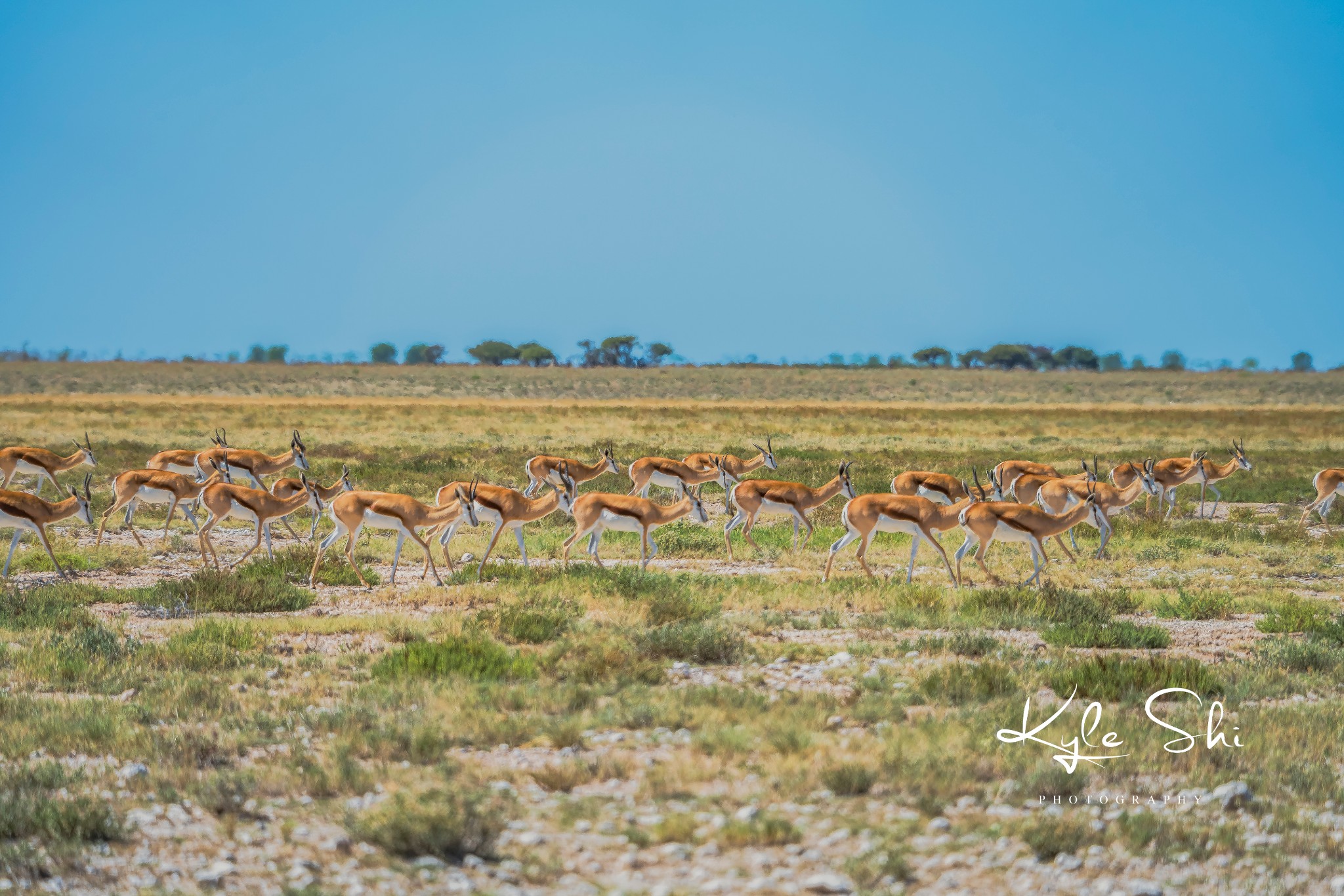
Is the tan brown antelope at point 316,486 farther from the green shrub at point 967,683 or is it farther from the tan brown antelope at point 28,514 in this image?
the green shrub at point 967,683

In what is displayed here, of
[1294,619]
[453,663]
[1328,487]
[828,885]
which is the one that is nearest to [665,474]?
[1294,619]

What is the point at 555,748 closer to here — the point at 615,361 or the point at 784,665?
the point at 784,665

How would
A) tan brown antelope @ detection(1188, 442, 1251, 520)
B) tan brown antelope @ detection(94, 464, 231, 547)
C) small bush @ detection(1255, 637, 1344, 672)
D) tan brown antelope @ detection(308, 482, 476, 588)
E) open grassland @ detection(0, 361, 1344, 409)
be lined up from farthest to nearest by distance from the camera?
open grassland @ detection(0, 361, 1344, 409)
tan brown antelope @ detection(1188, 442, 1251, 520)
tan brown antelope @ detection(94, 464, 231, 547)
tan brown antelope @ detection(308, 482, 476, 588)
small bush @ detection(1255, 637, 1344, 672)

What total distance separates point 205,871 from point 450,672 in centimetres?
390

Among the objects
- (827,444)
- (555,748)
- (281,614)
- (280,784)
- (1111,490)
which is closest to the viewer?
(280,784)

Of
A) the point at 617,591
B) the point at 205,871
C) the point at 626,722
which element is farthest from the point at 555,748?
the point at 617,591

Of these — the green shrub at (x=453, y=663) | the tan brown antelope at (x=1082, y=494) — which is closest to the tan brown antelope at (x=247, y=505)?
the green shrub at (x=453, y=663)

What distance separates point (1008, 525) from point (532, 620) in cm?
615

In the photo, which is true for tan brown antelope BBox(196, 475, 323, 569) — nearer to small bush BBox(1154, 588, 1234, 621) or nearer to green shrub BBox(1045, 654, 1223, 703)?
green shrub BBox(1045, 654, 1223, 703)

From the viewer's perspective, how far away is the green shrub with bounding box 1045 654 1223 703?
30.2ft

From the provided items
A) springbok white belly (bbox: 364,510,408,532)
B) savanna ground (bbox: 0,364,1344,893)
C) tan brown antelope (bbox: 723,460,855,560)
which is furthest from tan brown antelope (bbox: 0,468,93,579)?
tan brown antelope (bbox: 723,460,855,560)

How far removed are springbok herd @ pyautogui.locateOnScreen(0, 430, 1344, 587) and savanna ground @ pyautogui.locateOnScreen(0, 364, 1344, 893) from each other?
0.61 metres

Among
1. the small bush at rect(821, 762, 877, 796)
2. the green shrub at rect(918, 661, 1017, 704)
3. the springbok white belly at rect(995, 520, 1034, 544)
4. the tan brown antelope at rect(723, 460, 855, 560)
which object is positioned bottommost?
the small bush at rect(821, 762, 877, 796)

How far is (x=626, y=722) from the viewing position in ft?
27.2
